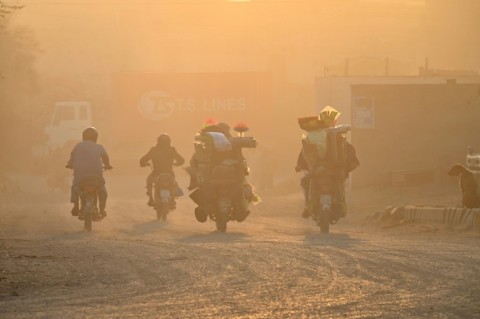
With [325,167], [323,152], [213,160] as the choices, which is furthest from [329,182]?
[213,160]

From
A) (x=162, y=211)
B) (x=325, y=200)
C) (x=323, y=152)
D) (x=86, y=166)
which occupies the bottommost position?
(x=162, y=211)

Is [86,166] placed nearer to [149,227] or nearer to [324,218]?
[149,227]

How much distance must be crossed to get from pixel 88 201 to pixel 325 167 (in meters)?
3.78

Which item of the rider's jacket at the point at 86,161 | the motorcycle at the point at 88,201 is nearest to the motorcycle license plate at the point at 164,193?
the rider's jacket at the point at 86,161

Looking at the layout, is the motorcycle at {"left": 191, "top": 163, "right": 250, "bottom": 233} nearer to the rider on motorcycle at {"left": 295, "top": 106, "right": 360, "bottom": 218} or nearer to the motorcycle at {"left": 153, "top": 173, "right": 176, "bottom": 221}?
the rider on motorcycle at {"left": 295, "top": 106, "right": 360, "bottom": 218}

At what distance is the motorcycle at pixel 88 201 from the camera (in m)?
18.2

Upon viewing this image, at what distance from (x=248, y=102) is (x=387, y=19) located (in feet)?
128

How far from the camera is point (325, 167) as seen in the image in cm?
1712

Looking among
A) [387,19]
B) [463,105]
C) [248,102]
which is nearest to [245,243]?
[463,105]

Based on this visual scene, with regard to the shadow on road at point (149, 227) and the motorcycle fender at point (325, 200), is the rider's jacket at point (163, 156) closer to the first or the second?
the shadow on road at point (149, 227)

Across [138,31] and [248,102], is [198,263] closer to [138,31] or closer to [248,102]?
[248,102]

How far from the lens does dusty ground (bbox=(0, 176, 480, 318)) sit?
8602 mm

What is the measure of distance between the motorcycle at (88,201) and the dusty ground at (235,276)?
44cm

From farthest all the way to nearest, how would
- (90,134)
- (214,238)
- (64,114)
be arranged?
(64,114), (90,134), (214,238)
